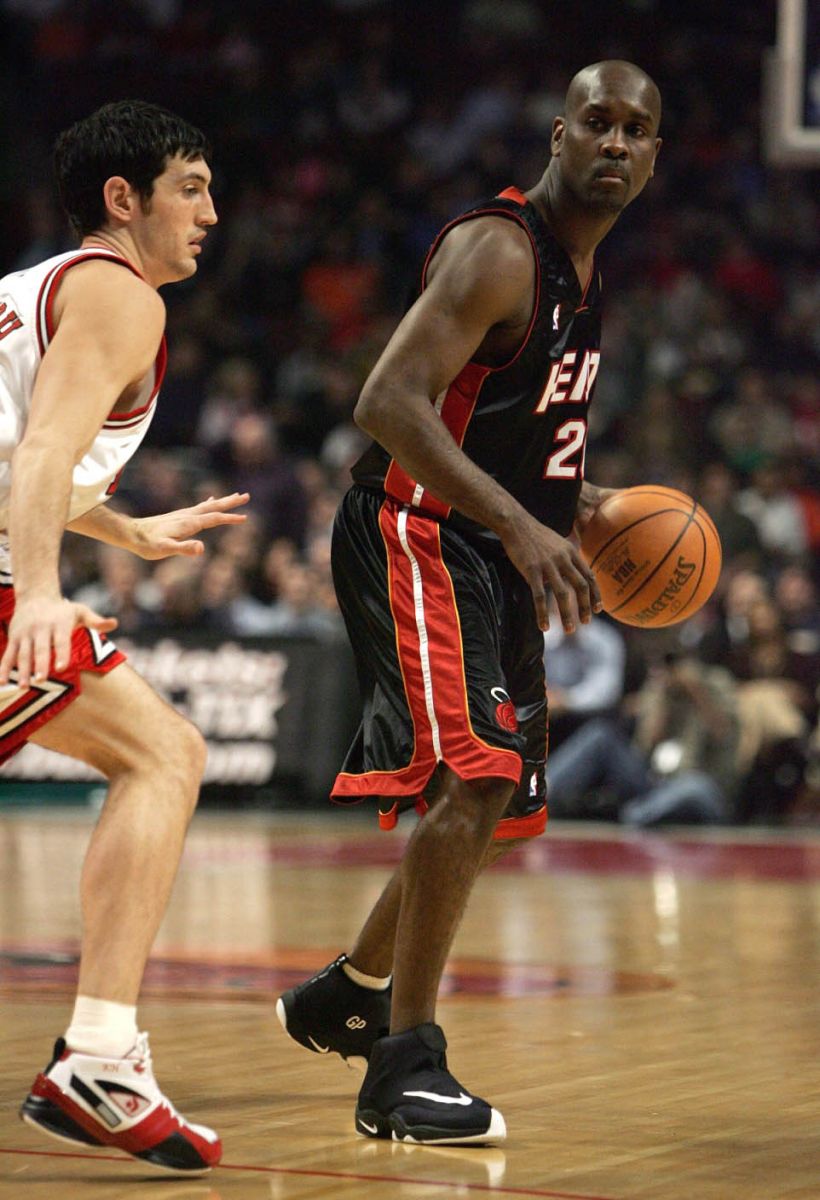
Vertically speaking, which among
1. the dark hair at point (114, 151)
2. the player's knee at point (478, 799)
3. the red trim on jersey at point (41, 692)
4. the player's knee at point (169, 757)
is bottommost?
the player's knee at point (478, 799)

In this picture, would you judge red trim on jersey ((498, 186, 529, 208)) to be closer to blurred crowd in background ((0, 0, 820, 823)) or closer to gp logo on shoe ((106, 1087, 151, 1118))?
gp logo on shoe ((106, 1087, 151, 1118))

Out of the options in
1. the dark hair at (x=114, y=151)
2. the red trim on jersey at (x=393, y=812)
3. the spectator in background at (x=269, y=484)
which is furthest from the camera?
the spectator in background at (x=269, y=484)

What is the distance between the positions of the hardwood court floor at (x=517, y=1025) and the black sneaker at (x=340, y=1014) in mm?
100

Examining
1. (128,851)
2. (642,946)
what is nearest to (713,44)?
(642,946)

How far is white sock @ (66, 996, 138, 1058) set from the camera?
11.9 ft

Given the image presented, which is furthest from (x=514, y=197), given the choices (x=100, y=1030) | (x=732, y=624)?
(x=732, y=624)

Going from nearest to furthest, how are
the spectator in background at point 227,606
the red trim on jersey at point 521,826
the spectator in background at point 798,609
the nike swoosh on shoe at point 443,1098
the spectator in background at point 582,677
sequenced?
1. the nike swoosh on shoe at point 443,1098
2. the red trim on jersey at point 521,826
3. the spectator in background at point 798,609
4. the spectator in background at point 582,677
5. the spectator in background at point 227,606

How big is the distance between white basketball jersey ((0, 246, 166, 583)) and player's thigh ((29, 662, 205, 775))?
28 centimetres


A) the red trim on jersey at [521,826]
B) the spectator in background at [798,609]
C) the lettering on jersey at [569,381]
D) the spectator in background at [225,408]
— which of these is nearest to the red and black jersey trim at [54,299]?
the lettering on jersey at [569,381]

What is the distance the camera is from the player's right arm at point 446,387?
13.7 feet

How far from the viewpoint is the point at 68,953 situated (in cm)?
691

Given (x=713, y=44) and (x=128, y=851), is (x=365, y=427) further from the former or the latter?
(x=713, y=44)

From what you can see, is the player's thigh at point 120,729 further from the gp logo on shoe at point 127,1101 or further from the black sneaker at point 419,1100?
the black sneaker at point 419,1100

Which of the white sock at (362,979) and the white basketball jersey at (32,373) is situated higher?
the white basketball jersey at (32,373)
